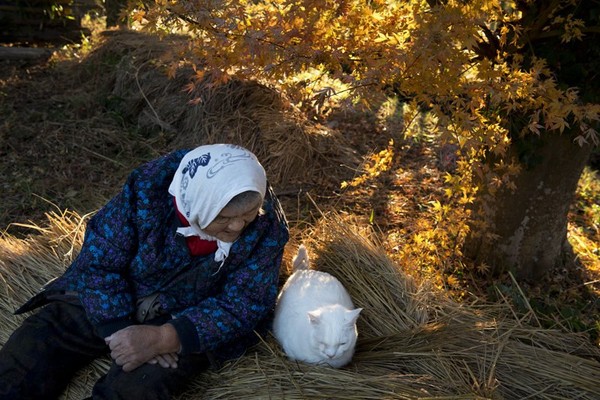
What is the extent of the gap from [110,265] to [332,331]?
0.93 m

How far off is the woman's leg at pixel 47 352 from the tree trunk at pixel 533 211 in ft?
7.33

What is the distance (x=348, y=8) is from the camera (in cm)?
248

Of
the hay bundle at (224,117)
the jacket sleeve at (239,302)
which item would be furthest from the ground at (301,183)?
the jacket sleeve at (239,302)

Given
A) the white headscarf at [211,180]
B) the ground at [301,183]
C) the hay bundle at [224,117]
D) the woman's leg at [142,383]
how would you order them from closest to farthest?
the white headscarf at [211,180]
the woman's leg at [142,383]
the ground at [301,183]
the hay bundle at [224,117]

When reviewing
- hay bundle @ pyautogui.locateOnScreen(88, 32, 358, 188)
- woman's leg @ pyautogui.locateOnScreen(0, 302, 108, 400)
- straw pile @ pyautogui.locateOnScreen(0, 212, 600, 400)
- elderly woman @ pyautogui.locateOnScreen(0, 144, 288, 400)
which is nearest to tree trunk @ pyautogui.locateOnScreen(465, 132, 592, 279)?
straw pile @ pyautogui.locateOnScreen(0, 212, 600, 400)

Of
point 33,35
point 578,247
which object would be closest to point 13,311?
point 578,247

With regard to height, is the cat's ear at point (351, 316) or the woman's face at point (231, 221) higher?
the woman's face at point (231, 221)

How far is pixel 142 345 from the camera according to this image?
2.35 meters

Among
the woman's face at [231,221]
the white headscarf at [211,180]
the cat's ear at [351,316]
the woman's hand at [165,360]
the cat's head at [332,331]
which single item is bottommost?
the woman's hand at [165,360]

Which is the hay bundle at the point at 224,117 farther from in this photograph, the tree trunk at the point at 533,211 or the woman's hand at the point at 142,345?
the woman's hand at the point at 142,345

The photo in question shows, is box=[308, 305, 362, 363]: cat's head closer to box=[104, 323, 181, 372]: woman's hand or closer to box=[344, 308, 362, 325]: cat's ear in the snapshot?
box=[344, 308, 362, 325]: cat's ear

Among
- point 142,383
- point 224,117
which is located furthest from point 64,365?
point 224,117

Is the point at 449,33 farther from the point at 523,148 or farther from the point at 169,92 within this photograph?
the point at 169,92

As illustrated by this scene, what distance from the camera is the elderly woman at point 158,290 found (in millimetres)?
2346
